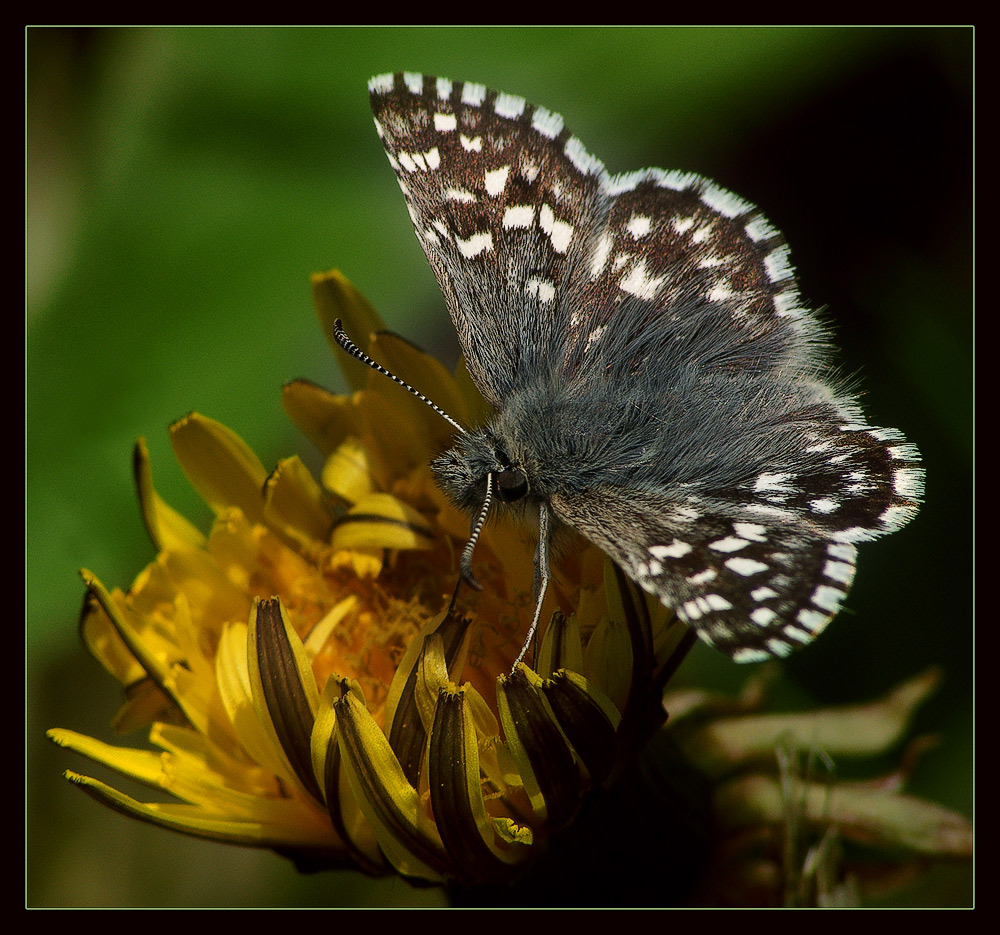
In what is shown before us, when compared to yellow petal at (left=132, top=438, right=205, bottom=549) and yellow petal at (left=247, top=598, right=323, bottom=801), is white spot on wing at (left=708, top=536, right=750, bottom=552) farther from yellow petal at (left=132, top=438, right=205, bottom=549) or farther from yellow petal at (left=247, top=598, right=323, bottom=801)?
yellow petal at (left=132, top=438, right=205, bottom=549)

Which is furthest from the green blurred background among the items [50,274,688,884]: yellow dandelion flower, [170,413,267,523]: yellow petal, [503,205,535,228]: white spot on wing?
[503,205,535,228]: white spot on wing

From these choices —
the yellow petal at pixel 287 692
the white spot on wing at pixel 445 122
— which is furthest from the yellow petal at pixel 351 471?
the white spot on wing at pixel 445 122

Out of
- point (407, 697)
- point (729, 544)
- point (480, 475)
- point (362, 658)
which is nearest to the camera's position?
point (729, 544)

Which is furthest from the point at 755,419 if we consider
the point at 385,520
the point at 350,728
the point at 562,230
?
the point at 350,728

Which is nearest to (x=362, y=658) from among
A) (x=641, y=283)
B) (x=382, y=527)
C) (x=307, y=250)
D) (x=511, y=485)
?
(x=382, y=527)

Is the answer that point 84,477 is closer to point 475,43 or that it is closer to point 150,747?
point 150,747

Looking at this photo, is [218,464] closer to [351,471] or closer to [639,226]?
[351,471]
